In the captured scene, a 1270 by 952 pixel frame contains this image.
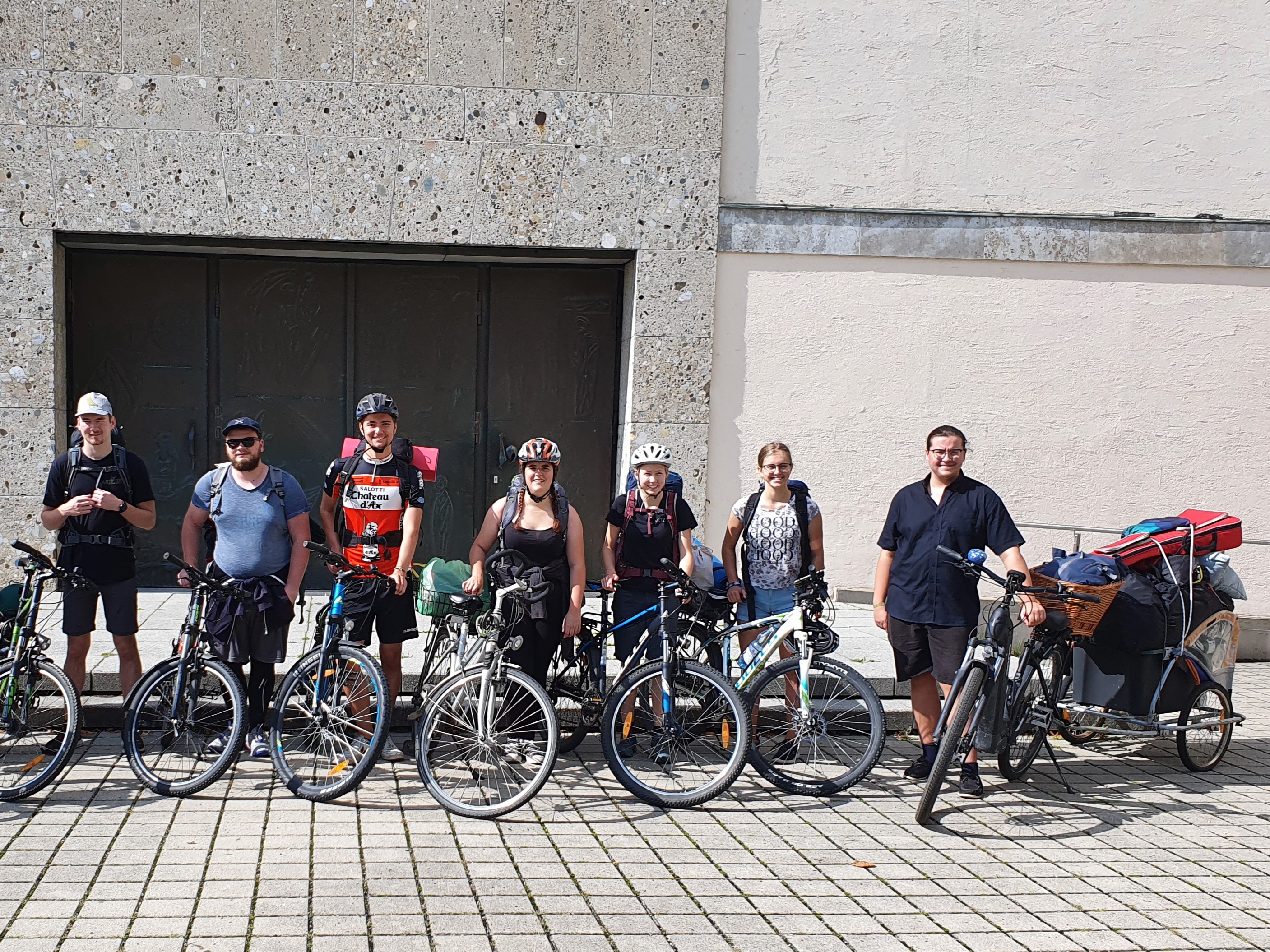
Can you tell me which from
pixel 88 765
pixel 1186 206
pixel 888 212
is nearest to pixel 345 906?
pixel 88 765

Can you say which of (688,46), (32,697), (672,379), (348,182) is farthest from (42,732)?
(688,46)

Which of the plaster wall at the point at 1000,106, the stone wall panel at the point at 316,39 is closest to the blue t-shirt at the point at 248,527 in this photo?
the stone wall panel at the point at 316,39

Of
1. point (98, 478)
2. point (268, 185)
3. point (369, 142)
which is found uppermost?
point (369, 142)

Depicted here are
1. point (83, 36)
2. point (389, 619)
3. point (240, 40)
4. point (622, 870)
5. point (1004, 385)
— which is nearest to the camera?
point (622, 870)

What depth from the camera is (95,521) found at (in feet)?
18.5

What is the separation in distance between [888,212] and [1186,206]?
257 centimetres

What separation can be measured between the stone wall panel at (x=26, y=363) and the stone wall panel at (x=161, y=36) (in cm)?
218

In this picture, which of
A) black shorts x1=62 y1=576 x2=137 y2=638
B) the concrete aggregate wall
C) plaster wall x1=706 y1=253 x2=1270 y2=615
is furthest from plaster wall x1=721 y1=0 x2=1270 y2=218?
black shorts x1=62 y1=576 x2=137 y2=638

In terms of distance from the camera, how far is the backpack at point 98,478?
563 centimetres

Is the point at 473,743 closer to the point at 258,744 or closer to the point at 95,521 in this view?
the point at 258,744

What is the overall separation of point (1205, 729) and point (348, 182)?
7.13m

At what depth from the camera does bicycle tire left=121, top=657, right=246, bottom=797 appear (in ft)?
16.4

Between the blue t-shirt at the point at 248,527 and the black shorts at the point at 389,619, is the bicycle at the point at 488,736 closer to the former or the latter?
the black shorts at the point at 389,619

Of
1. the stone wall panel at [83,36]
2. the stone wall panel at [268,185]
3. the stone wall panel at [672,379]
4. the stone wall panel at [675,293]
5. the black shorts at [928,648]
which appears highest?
→ the stone wall panel at [83,36]
